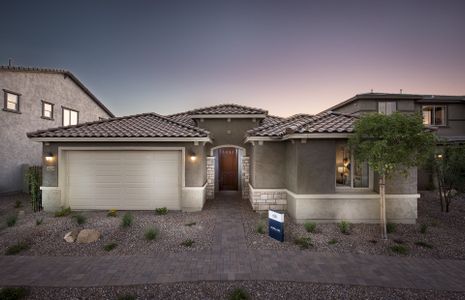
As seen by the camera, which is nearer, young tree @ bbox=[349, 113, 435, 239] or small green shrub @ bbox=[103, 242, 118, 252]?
small green shrub @ bbox=[103, 242, 118, 252]

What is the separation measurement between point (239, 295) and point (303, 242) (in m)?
2.88

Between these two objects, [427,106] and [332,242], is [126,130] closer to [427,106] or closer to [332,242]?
[332,242]

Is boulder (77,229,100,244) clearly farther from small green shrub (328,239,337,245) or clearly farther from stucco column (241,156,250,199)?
stucco column (241,156,250,199)

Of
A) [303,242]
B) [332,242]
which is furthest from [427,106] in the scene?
[303,242]

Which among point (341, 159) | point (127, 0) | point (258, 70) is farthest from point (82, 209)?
point (258, 70)

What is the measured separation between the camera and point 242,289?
3557mm

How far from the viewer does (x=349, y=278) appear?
395 cm

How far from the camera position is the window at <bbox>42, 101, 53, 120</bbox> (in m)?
13.7

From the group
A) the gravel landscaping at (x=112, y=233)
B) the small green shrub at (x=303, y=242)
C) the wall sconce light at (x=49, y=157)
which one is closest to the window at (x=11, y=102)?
the wall sconce light at (x=49, y=157)

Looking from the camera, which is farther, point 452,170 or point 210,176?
point 210,176

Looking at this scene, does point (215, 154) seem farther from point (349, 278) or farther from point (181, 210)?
point (349, 278)

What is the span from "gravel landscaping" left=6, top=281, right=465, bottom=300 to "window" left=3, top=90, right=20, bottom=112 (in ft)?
45.5

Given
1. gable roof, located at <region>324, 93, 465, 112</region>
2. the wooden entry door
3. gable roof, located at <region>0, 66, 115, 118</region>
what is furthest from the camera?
gable roof, located at <region>324, 93, 465, 112</region>

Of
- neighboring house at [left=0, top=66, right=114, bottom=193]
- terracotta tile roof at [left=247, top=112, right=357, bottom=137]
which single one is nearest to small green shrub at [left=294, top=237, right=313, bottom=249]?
terracotta tile roof at [left=247, top=112, right=357, bottom=137]
